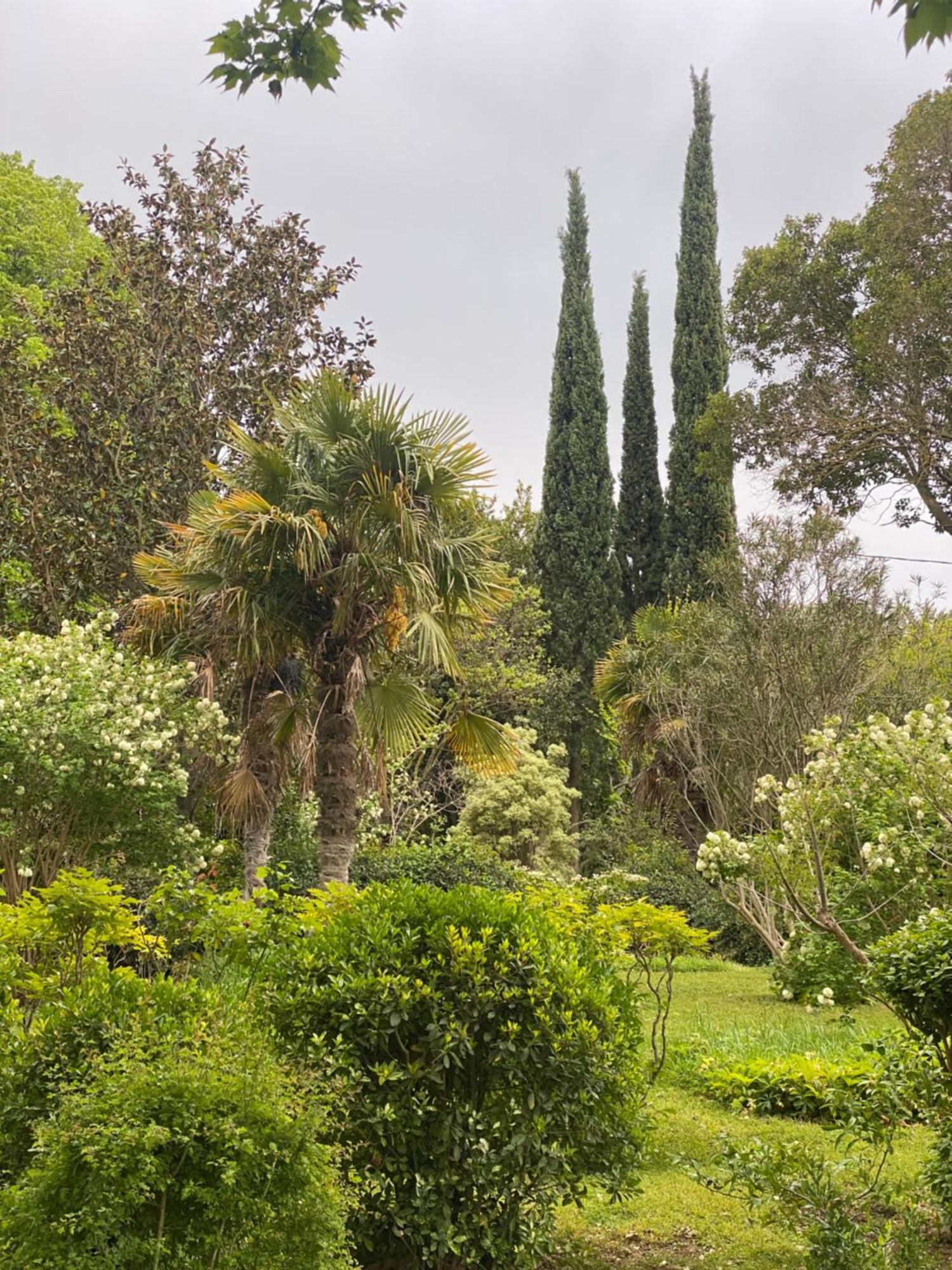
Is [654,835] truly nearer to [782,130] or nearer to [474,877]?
[474,877]

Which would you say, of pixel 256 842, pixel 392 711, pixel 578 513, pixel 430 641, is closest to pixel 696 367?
pixel 578 513

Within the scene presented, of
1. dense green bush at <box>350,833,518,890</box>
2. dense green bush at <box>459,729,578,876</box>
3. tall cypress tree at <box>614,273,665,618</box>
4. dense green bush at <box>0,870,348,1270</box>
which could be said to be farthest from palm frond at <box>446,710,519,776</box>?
tall cypress tree at <box>614,273,665,618</box>

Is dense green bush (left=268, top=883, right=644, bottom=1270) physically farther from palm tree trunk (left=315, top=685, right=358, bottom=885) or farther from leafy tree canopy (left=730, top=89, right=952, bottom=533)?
leafy tree canopy (left=730, top=89, right=952, bottom=533)

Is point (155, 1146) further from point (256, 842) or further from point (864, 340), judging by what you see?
point (864, 340)

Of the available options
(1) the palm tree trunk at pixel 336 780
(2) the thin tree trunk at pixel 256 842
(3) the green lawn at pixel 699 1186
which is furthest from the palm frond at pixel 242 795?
(3) the green lawn at pixel 699 1186

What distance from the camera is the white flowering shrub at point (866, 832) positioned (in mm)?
7383

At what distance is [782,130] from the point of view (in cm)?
920

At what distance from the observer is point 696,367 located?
89.4 feet

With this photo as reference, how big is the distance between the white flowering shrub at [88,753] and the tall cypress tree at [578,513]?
543 inches

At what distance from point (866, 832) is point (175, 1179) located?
8.32 m

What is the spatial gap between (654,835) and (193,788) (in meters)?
9.29

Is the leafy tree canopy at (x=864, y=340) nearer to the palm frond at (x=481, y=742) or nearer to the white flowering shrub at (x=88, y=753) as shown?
the palm frond at (x=481, y=742)

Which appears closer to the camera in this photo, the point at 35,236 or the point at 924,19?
the point at 924,19

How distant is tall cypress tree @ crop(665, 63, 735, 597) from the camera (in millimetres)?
25438
